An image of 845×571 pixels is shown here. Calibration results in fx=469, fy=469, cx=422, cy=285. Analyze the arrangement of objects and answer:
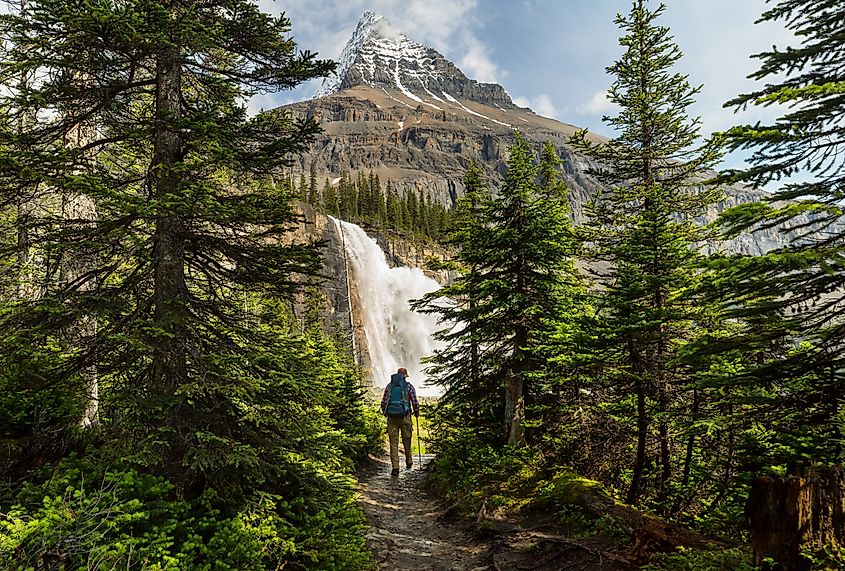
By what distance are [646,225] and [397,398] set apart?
741 centimetres

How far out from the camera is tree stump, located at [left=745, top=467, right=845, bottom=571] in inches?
152

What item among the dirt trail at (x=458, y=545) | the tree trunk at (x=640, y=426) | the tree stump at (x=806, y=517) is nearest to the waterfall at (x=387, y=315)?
the dirt trail at (x=458, y=545)

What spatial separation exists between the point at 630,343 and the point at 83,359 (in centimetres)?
660

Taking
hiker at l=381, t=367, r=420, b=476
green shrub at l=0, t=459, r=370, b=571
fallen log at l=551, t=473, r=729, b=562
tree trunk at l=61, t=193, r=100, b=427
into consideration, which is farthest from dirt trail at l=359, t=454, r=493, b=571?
tree trunk at l=61, t=193, r=100, b=427

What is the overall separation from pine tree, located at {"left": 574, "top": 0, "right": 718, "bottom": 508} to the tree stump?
1.94 meters

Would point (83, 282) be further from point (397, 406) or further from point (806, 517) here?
point (397, 406)

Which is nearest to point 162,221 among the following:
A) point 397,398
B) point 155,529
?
point 155,529

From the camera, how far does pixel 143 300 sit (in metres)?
5.71

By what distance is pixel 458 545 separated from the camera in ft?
23.4

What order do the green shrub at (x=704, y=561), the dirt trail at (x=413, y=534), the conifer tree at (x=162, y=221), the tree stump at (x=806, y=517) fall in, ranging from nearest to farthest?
the tree stump at (x=806, y=517)
the green shrub at (x=704, y=561)
the conifer tree at (x=162, y=221)
the dirt trail at (x=413, y=534)

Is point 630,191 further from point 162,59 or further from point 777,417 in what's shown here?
point 162,59

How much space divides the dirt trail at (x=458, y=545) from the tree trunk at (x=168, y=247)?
3770 millimetres

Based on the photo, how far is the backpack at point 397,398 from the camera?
464 inches

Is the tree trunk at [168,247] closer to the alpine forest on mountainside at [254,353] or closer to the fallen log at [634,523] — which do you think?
the alpine forest on mountainside at [254,353]
